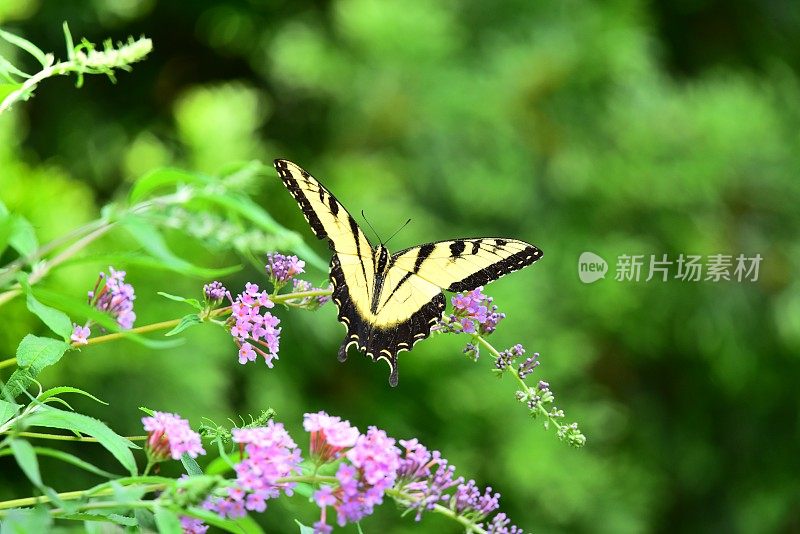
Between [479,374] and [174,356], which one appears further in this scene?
[479,374]

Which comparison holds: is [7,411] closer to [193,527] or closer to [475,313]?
[193,527]

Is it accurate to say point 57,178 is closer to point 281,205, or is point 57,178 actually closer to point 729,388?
point 281,205

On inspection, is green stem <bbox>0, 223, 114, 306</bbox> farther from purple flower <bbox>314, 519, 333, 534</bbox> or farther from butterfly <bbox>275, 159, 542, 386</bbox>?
butterfly <bbox>275, 159, 542, 386</bbox>

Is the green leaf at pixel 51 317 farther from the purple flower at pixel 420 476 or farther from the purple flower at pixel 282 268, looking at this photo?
the purple flower at pixel 420 476

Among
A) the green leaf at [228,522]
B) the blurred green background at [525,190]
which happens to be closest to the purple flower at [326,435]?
the green leaf at [228,522]

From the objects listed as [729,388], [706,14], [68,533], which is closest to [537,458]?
[729,388]

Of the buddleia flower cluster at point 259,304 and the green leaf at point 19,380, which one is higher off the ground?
the buddleia flower cluster at point 259,304
